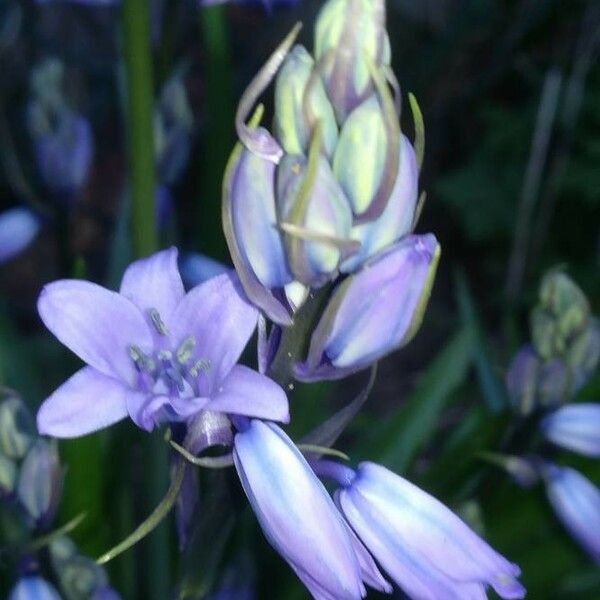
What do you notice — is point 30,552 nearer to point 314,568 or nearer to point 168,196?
point 314,568

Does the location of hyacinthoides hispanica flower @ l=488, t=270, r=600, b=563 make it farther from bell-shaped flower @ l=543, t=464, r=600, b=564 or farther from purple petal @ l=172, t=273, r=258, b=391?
purple petal @ l=172, t=273, r=258, b=391

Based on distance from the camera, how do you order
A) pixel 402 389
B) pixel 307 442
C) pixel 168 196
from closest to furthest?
pixel 307 442
pixel 168 196
pixel 402 389

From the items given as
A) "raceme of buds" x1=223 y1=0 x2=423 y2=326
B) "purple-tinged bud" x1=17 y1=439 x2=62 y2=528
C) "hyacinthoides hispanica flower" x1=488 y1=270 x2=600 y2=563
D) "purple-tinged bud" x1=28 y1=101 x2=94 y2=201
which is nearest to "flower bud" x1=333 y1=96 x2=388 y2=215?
"raceme of buds" x1=223 y1=0 x2=423 y2=326

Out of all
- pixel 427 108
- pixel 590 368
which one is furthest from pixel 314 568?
pixel 427 108

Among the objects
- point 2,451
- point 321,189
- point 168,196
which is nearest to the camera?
point 321,189

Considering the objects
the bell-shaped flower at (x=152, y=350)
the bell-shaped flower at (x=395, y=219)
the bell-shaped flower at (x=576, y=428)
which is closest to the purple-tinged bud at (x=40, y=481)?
the bell-shaped flower at (x=152, y=350)

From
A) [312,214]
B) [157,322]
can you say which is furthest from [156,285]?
[312,214]

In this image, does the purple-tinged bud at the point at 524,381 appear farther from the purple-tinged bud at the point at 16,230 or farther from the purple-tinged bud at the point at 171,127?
the purple-tinged bud at the point at 16,230
